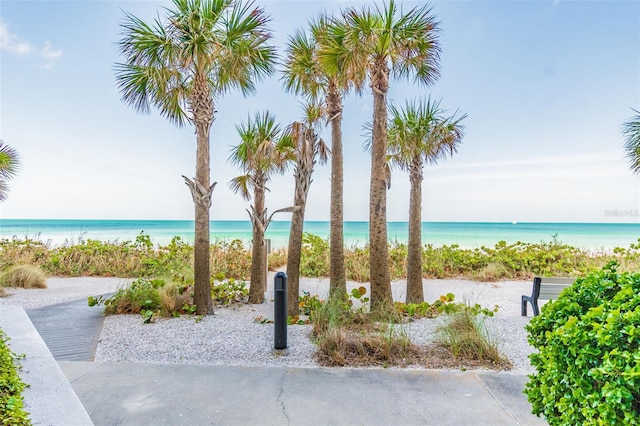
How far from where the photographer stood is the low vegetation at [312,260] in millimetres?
10375

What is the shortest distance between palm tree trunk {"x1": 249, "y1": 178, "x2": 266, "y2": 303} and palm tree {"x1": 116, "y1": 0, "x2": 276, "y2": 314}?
3.87ft

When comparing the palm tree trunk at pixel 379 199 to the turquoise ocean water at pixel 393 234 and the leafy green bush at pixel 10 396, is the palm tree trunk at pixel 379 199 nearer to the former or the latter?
the leafy green bush at pixel 10 396

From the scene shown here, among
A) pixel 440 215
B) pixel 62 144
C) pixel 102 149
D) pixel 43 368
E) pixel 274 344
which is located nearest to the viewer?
pixel 43 368

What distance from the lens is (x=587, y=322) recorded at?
1619 millimetres

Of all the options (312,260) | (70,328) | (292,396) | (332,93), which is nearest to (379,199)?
(332,93)

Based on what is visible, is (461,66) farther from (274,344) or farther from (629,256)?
(274,344)

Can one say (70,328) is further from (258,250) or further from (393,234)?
(393,234)

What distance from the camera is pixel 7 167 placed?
8.55 m

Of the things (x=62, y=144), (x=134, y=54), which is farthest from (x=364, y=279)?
(x=62, y=144)

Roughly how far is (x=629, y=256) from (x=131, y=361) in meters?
13.3

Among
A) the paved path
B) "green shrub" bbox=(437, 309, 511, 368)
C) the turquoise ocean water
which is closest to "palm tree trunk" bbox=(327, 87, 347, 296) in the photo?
"green shrub" bbox=(437, 309, 511, 368)

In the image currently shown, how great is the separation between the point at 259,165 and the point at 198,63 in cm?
210

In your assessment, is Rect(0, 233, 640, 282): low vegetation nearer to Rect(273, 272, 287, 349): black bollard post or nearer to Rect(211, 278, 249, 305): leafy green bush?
Rect(211, 278, 249, 305): leafy green bush

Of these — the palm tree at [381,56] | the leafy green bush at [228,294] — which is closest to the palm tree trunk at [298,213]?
the palm tree at [381,56]
